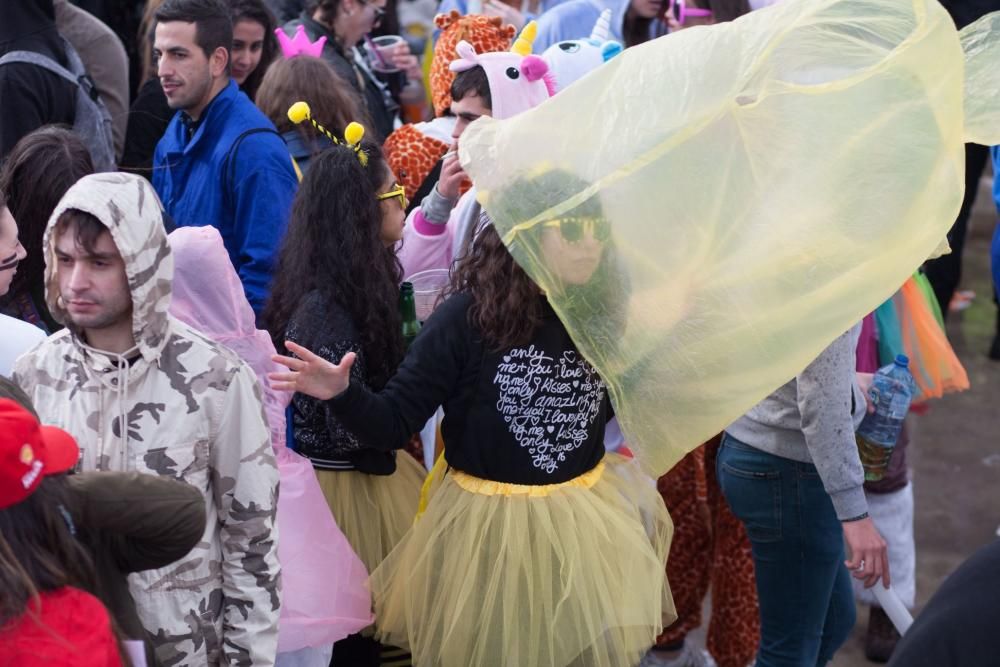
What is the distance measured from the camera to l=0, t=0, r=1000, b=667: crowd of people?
2.25m

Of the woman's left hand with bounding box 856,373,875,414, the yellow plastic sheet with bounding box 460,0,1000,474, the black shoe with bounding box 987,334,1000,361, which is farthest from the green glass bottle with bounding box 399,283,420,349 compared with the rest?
the black shoe with bounding box 987,334,1000,361

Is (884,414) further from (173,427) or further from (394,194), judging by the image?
(173,427)

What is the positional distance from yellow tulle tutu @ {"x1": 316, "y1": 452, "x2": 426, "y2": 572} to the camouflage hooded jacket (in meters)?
0.75

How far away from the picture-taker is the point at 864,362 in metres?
3.86

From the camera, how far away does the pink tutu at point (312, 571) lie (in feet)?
9.81

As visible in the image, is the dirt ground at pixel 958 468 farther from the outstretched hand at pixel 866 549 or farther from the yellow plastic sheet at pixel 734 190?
the yellow plastic sheet at pixel 734 190

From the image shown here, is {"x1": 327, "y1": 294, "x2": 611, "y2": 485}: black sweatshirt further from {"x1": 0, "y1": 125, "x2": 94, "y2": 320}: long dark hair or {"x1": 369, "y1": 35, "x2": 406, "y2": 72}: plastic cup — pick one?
{"x1": 369, "y1": 35, "x2": 406, "y2": 72}: plastic cup

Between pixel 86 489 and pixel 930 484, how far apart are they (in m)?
4.44

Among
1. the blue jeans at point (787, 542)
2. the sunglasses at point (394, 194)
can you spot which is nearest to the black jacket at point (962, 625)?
the blue jeans at point (787, 542)

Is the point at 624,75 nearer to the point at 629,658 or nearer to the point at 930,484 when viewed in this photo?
the point at 629,658

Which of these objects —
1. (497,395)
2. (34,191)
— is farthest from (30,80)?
(497,395)

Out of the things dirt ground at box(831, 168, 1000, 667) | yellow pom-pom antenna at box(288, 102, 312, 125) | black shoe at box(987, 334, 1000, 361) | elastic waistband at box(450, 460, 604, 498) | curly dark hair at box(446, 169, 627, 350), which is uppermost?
yellow pom-pom antenna at box(288, 102, 312, 125)

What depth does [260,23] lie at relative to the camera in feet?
15.7

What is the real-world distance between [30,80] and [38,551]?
2.59m
